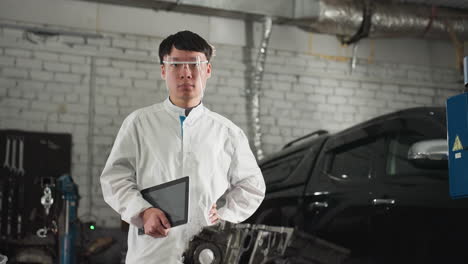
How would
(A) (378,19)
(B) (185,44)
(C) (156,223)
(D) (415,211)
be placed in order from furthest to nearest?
(A) (378,19), (D) (415,211), (B) (185,44), (C) (156,223)

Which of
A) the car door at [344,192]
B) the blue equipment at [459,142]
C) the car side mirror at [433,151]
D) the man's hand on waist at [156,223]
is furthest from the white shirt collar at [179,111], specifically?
the car door at [344,192]

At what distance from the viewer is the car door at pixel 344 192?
2.86 meters

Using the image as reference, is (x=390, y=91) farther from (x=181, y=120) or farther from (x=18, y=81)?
(x=181, y=120)

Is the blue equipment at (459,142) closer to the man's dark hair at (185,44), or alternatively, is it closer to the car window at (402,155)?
the man's dark hair at (185,44)

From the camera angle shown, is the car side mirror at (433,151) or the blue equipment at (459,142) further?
the car side mirror at (433,151)

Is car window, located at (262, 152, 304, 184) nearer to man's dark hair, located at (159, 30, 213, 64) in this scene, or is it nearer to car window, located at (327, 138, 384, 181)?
car window, located at (327, 138, 384, 181)

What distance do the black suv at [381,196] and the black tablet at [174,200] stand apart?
1449 millimetres

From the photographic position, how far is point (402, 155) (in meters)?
2.91

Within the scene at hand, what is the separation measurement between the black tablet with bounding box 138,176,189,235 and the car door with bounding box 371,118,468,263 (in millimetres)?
1537

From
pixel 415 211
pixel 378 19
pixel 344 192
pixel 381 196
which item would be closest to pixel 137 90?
pixel 378 19

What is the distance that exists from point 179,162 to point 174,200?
149mm

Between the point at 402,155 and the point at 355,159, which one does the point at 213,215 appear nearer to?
the point at 402,155

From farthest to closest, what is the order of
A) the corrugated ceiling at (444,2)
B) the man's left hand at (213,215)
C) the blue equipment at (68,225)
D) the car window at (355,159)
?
the corrugated ceiling at (444,2)
the blue equipment at (68,225)
the car window at (355,159)
the man's left hand at (213,215)

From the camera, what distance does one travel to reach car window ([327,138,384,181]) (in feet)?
10.1
